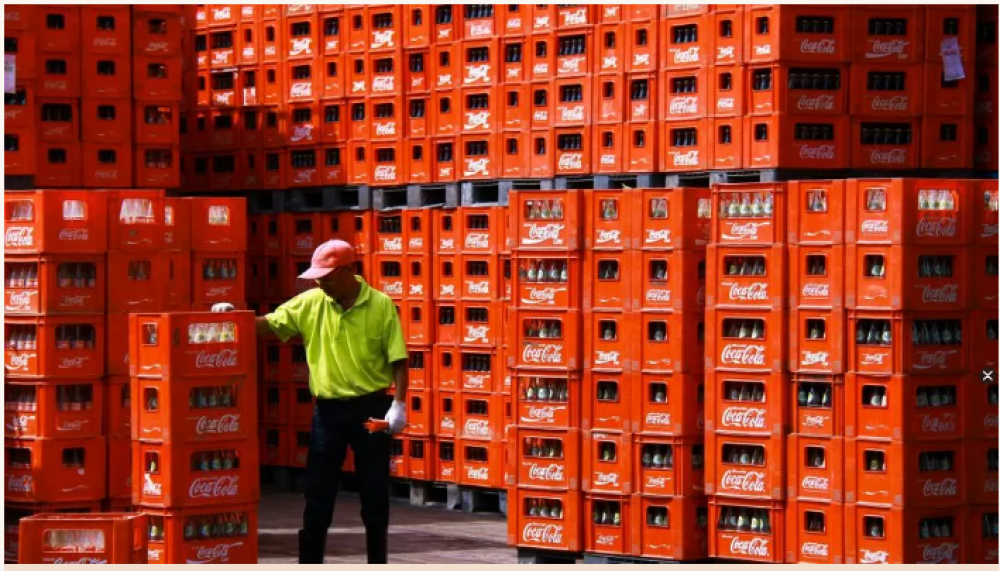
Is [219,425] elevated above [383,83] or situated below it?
below

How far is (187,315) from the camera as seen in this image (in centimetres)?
1162

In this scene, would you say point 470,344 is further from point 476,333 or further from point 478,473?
point 478,473

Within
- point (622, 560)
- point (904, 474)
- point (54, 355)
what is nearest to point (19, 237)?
point (54, 355)

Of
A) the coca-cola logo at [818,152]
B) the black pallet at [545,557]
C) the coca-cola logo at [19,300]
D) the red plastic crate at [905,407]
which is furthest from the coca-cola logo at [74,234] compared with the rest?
the red plastic crate at [905,407]

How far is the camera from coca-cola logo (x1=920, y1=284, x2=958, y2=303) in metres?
11.9

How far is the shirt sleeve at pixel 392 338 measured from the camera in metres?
10.4

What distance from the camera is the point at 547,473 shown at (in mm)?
13234

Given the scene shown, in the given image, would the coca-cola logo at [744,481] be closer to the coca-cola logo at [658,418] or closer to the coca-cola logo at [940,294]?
the coca-cola logo at [658,418]

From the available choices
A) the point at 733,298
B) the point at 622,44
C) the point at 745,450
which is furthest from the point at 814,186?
the point at 622,44

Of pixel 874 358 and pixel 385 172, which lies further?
pixel 385 172

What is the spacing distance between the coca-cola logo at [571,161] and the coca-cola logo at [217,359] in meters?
4.13

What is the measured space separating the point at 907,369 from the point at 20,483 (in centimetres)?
568

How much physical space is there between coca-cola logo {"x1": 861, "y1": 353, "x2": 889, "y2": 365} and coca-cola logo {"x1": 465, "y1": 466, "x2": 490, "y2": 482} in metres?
4.69

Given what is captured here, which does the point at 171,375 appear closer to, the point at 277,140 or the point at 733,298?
the point at 733,298
